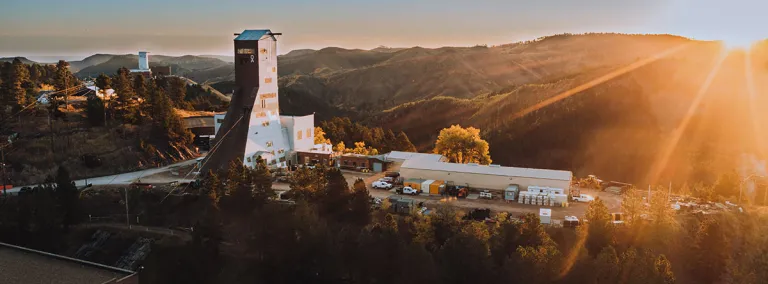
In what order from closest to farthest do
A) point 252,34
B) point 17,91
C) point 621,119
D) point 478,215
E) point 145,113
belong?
point 478,215 → point 252,34 → point 17,91 → point 145,113 → point 621,119

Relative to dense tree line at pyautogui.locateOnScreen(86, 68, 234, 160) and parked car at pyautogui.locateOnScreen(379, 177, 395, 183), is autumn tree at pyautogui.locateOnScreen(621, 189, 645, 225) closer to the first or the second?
parked car at pyautogui.locateOnScreen(379, 177, 395, 183)

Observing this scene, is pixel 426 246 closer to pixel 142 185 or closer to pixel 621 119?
pixel 142 185

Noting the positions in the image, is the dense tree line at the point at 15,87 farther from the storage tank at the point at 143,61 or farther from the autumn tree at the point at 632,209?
the autumn tree at the point at 632,209

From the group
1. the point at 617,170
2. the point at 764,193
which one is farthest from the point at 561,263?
the point at 617,170

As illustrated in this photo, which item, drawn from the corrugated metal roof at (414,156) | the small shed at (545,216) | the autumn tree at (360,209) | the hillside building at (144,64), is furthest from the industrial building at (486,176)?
the hillside building at (144,64)

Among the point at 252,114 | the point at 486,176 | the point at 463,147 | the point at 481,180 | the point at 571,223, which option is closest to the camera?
the point at 571,223

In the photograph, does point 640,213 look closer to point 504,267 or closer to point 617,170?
point 504,267

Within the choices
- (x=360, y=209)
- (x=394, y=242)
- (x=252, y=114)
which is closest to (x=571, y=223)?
(x=394, y=242)
